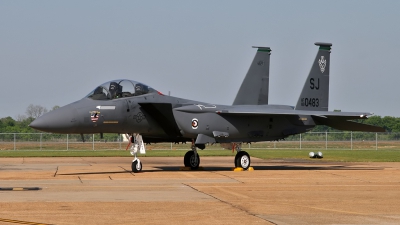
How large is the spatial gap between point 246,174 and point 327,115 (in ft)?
12.8

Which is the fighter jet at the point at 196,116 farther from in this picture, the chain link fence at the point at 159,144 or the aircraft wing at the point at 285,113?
the chain link fence at the point at 159,144

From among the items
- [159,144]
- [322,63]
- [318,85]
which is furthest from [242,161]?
[159,144]

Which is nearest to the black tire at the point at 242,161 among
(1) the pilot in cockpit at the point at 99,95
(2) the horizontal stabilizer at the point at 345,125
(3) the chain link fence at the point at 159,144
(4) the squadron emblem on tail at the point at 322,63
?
(2) the horizontal stabilizer at the point at 345,125

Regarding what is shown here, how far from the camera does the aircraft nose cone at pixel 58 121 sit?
1873cm

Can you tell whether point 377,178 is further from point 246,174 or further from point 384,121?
point 384,121

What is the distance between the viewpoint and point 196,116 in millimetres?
21406

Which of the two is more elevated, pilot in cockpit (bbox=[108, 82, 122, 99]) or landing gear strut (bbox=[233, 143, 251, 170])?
pilot in cockpit (bbox=[108, 82, 122, 99])

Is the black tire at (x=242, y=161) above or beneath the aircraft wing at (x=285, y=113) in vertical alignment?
beneath

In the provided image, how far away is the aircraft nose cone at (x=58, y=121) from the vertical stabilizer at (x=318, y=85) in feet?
29.8

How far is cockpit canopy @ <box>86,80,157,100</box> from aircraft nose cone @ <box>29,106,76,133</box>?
3.18 feet

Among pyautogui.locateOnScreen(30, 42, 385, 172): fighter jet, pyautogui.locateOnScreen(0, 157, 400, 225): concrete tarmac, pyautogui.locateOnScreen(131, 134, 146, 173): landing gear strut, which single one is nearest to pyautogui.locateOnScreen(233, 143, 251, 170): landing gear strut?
pyautogui.locateOnScreen(30, 42, 385, 172): fighter jet

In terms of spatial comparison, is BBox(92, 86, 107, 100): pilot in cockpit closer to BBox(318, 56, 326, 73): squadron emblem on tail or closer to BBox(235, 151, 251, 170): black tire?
BBox(235, 151, 251, 170): black tire

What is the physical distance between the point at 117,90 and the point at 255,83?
22.7 feet

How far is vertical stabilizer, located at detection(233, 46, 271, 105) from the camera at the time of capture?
25.2 metres
